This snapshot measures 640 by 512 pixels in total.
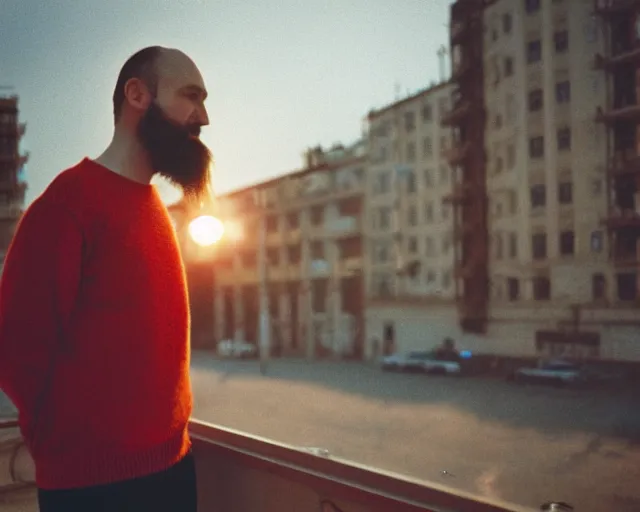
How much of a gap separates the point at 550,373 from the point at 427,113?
7.82ft

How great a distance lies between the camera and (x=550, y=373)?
5.23 m

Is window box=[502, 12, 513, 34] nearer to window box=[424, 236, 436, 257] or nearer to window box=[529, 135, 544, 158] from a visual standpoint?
window box=[529, 135, 544, 158]

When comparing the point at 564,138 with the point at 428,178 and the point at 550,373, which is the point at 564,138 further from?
the point at 550,373

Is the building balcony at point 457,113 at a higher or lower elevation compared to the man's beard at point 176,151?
higher

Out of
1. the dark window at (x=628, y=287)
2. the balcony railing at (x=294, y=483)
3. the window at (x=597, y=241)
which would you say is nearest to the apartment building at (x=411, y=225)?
the window at (x=597, y=241)

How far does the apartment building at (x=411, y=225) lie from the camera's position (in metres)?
5.41

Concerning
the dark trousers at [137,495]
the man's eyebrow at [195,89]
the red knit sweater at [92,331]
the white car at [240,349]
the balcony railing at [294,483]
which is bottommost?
the white car at [240,349]

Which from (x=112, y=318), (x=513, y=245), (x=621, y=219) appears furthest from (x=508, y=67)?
(x=112, y=318)

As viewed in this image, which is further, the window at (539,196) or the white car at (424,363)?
the white car at (424,363)

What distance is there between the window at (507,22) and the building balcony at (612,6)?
2.78 ft

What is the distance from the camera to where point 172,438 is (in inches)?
30.3

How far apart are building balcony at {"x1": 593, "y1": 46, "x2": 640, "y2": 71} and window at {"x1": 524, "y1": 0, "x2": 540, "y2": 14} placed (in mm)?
1592

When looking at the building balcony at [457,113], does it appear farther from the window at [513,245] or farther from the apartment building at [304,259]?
the window at [513,245]

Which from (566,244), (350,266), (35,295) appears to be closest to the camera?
(35,295)
